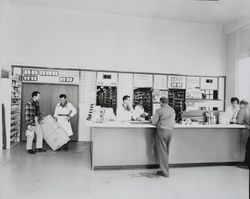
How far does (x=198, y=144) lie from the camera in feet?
18.2

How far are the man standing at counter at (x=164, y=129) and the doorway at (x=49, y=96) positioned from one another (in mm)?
4219

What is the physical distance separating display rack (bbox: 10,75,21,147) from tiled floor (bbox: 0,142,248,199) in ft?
5.26

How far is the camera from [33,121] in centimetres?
644

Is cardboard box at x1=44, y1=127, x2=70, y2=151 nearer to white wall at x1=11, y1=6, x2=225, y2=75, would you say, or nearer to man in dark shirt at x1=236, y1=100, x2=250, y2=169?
white wall at x1=11, y1=6, x2=225, y2=75

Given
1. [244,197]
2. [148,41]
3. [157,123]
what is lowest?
[244,197]

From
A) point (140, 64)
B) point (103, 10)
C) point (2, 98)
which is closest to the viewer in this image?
point (2, 98)

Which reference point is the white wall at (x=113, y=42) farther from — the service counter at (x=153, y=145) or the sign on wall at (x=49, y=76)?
the service counter at (x=153, y=145)

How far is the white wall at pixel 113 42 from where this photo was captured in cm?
799

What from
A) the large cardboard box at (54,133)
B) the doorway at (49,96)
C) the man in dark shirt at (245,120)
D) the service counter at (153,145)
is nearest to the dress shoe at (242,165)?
the man in dark shirt at (245,120)

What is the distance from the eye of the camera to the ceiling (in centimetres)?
728

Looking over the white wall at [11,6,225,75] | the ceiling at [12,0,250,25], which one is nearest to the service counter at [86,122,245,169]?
the white wall at [11,6,225,75]

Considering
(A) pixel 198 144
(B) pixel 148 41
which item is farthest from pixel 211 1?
(A) pixel 198 144

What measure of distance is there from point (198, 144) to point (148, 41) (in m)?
4.51

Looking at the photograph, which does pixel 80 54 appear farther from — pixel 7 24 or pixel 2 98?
pixel 2 98
